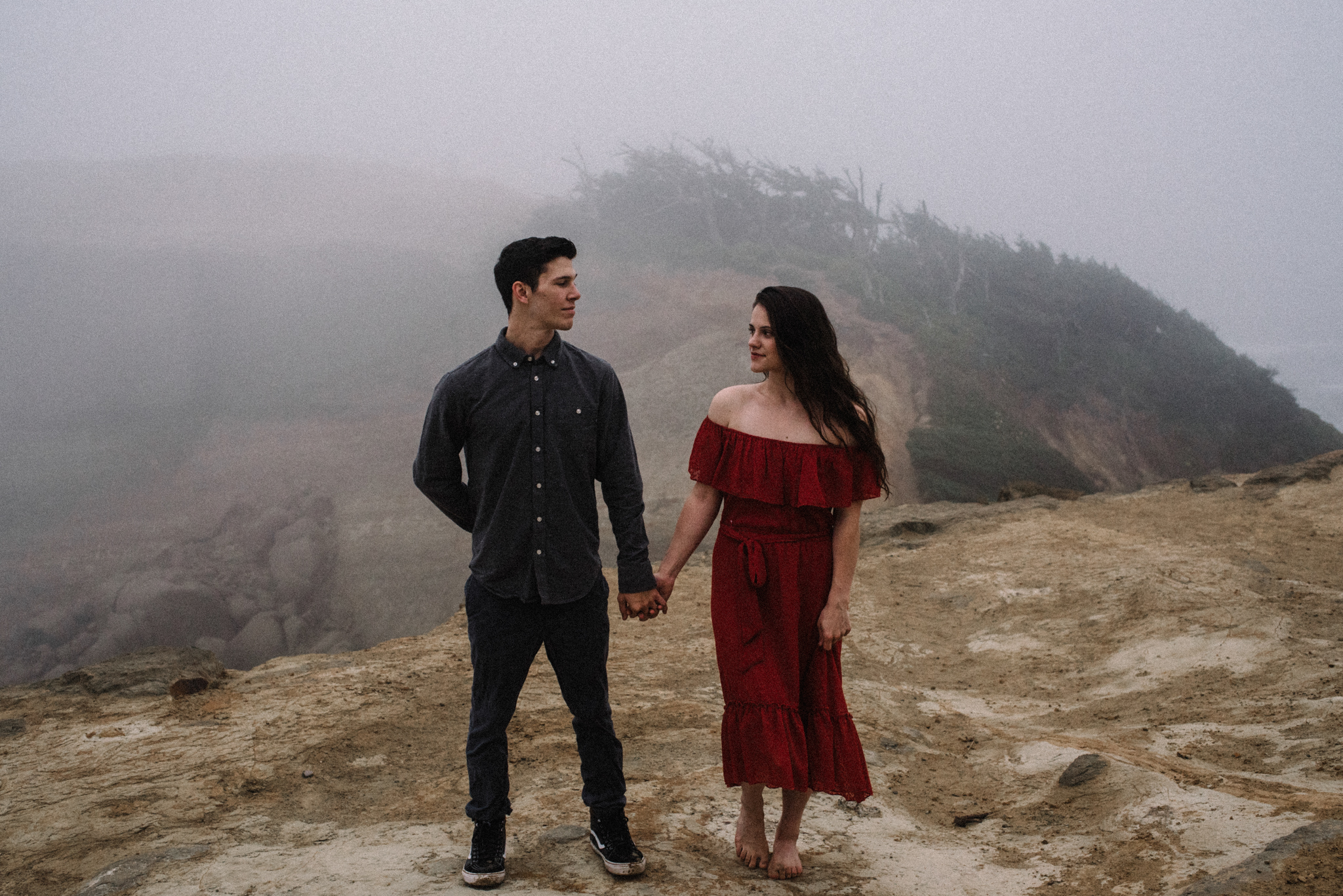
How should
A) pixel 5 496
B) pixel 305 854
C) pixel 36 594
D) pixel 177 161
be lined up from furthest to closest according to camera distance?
1. pixel 177 161
2. pixel 5 496
3. pixel 36 594
4. pixel 305 854

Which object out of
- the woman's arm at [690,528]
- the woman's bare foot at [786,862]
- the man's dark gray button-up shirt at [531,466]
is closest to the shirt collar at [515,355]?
Answer: the man's dark gray button-up shirt at [531,466]

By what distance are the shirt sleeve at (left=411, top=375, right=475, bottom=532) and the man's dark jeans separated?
0.25 meters

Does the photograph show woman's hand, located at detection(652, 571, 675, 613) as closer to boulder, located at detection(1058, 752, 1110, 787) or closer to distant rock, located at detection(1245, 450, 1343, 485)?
boulder, located at detection(1058, 752, 1110, 787)

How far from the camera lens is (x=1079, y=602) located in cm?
627

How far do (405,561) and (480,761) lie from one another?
874cm

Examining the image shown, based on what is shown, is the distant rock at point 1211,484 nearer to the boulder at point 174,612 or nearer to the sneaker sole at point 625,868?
the sneaker sole at point 625,868

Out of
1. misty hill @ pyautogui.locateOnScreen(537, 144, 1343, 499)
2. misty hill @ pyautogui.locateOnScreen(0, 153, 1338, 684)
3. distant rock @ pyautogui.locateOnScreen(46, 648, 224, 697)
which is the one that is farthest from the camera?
misty hill @ pyautogui.locateOnScreen(537, 144, 1343, 499)

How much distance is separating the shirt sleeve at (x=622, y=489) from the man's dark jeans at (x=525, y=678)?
0.37 feet

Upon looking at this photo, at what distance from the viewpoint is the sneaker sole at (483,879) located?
2.39 metres

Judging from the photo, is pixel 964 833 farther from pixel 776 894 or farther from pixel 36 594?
pixel 36 594

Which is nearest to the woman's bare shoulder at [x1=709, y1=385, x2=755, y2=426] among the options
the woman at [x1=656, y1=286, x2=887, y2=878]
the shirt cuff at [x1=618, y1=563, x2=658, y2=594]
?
the woman at [x1=656, y1=286, x2=887, y2=878]

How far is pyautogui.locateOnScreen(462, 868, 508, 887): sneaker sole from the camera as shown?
2.39 metres

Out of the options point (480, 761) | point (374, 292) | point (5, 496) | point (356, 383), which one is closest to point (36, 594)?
point (5, 496)

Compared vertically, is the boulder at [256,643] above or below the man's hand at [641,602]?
below
